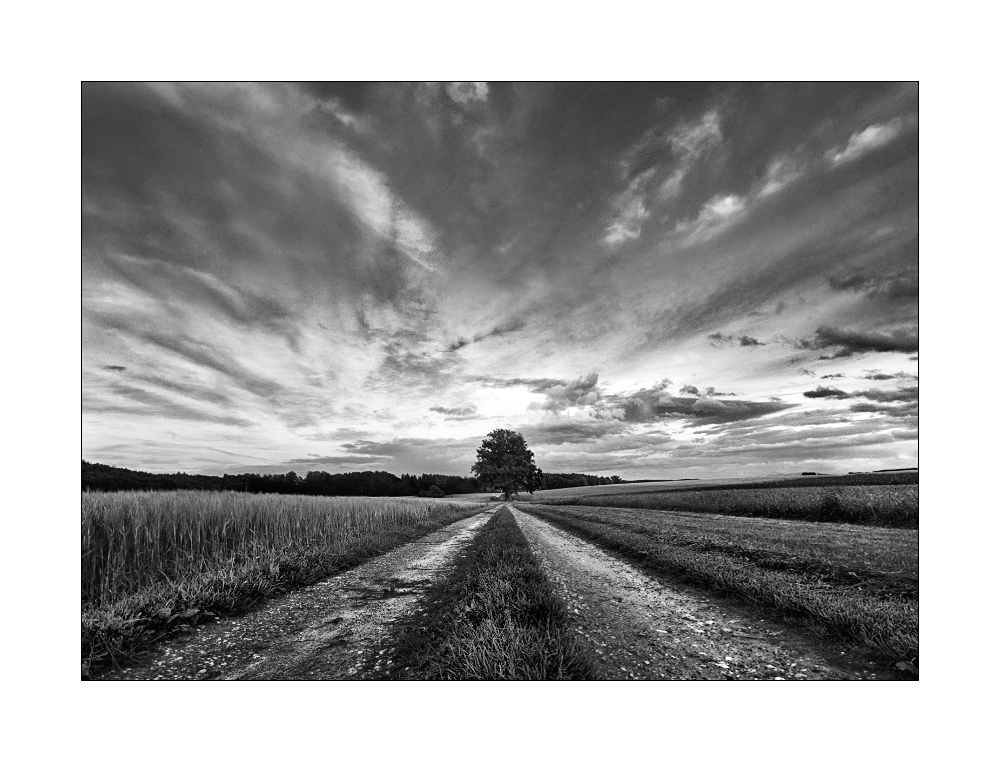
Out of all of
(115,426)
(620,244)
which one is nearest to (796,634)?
(620,244)

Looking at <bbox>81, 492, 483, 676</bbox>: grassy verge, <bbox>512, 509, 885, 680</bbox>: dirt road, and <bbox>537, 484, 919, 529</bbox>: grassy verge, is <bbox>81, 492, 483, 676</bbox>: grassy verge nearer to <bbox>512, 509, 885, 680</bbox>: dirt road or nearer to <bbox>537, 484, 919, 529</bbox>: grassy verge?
<bbox>512, 509, 885, 680</bbox>: dirt road

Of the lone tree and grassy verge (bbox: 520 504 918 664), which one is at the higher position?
the lone tree

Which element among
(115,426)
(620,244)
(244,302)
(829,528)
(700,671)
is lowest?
(829,528)

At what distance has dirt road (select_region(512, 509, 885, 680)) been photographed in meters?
3.71

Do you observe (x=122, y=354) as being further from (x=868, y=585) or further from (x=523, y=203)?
(x=868, y=585)

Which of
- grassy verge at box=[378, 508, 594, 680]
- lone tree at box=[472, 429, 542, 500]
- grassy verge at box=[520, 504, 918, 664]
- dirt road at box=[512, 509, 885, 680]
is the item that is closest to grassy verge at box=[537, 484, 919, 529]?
Answer: grassy verge at box=[520, 504, 918, 664]

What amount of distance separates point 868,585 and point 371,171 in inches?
354

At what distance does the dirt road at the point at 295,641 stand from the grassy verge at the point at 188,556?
1.12ft

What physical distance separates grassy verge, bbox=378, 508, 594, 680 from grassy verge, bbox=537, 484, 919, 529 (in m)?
4.98

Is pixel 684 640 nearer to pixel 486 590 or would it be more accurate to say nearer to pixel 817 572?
pixel 486 590

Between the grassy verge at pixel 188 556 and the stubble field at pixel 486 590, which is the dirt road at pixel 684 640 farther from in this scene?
the grassy verge at pixel 188 556

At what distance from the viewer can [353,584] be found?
665 centimetres

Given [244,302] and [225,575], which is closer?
[225,575]

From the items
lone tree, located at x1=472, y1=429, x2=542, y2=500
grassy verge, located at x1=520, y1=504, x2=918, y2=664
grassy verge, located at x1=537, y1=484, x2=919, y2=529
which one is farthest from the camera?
lone tree, located at x1=472, y1=429, x2=542, y2=500
